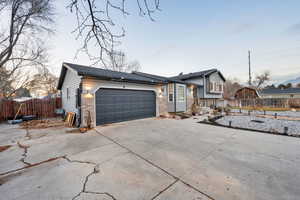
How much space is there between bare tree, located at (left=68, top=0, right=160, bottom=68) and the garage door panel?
462 cm

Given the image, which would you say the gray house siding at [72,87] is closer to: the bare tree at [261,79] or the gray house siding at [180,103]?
the gray house siding at [180,103]

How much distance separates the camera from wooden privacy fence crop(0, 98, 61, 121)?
8477mm

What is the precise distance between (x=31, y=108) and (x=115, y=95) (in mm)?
8249

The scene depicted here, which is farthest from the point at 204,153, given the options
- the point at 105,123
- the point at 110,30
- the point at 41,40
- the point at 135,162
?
the point at 41,40

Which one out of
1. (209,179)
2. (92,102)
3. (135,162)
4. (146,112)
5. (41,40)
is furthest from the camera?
(41,40)

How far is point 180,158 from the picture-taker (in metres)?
2.85

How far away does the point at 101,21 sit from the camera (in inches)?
77.2

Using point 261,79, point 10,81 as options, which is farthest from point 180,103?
point 261,79

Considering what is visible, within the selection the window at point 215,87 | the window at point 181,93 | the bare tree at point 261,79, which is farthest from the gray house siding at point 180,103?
the bare tree at point 261,79

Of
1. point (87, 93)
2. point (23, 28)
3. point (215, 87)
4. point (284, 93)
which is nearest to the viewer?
point (87, 93)

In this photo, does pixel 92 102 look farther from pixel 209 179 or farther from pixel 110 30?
pixel 209 179

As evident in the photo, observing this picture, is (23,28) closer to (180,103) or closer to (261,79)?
(180,103)

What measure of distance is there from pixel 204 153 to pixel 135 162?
6.32ft

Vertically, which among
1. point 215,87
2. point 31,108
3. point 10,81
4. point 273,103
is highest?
point 10,81
